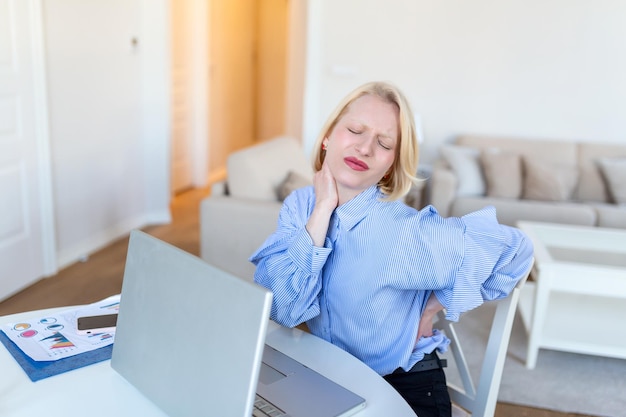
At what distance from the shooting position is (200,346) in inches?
33.3

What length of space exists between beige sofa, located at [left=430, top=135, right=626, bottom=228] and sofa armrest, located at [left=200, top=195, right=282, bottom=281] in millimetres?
1567

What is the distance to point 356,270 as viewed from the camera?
125cm

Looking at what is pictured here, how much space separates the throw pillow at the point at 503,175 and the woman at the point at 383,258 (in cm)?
293

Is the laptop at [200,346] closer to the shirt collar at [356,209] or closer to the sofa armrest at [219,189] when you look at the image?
the shirt collar at [356,209]

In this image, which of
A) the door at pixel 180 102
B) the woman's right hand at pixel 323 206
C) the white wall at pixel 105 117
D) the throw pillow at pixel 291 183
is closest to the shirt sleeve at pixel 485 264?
the woman's right hand at pixel 323 206

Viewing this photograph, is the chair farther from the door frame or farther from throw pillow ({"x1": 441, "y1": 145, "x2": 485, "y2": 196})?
throw pillow ({"x1": 441, "y1": 145, "x2": 485, "y2": 196})

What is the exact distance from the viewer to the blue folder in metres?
1.05

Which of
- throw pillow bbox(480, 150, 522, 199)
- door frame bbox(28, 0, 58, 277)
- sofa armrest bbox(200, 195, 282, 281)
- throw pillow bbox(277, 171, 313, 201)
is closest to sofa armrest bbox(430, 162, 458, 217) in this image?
throw pillow bbox(480, 150, 522, 199)

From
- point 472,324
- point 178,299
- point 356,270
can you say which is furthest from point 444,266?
point 472,324

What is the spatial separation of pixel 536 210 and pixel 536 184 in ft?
0.78

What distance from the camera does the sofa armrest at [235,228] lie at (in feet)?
9.34

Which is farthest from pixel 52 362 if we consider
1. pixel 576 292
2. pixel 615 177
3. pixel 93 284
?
pixel 615 177

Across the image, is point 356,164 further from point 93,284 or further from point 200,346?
point 93,284

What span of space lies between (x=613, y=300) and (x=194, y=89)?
13.0 ft
